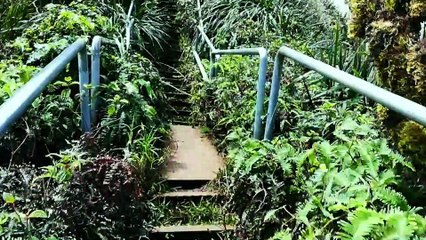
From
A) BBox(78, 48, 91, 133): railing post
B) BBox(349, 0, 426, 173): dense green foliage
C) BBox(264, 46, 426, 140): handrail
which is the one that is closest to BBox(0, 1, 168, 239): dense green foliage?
BBox(78, 48, 91, 133): railing post

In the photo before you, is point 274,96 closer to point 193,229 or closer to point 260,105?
point 260,105

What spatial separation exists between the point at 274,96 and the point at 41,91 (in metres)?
1.50

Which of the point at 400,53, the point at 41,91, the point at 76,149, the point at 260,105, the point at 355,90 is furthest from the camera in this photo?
the point at 260,105

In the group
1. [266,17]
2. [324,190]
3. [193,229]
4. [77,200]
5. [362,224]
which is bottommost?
[193,229]

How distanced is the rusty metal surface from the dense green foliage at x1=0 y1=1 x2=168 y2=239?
138 millimetres

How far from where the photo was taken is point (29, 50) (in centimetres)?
374

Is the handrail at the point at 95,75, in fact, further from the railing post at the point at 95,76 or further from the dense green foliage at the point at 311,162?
the dense green foliage at the point at 311,162

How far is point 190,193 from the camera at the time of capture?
3270 mm

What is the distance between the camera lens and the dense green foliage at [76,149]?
7.10ft

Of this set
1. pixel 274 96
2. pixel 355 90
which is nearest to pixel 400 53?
pixel 355 90

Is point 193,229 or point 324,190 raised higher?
point 324,190

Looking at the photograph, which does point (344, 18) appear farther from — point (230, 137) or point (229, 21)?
point (230, 137)

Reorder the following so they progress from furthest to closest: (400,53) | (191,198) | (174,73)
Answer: (174,73) → (191,198) → (400,53)

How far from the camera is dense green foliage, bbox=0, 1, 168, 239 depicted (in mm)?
2164
